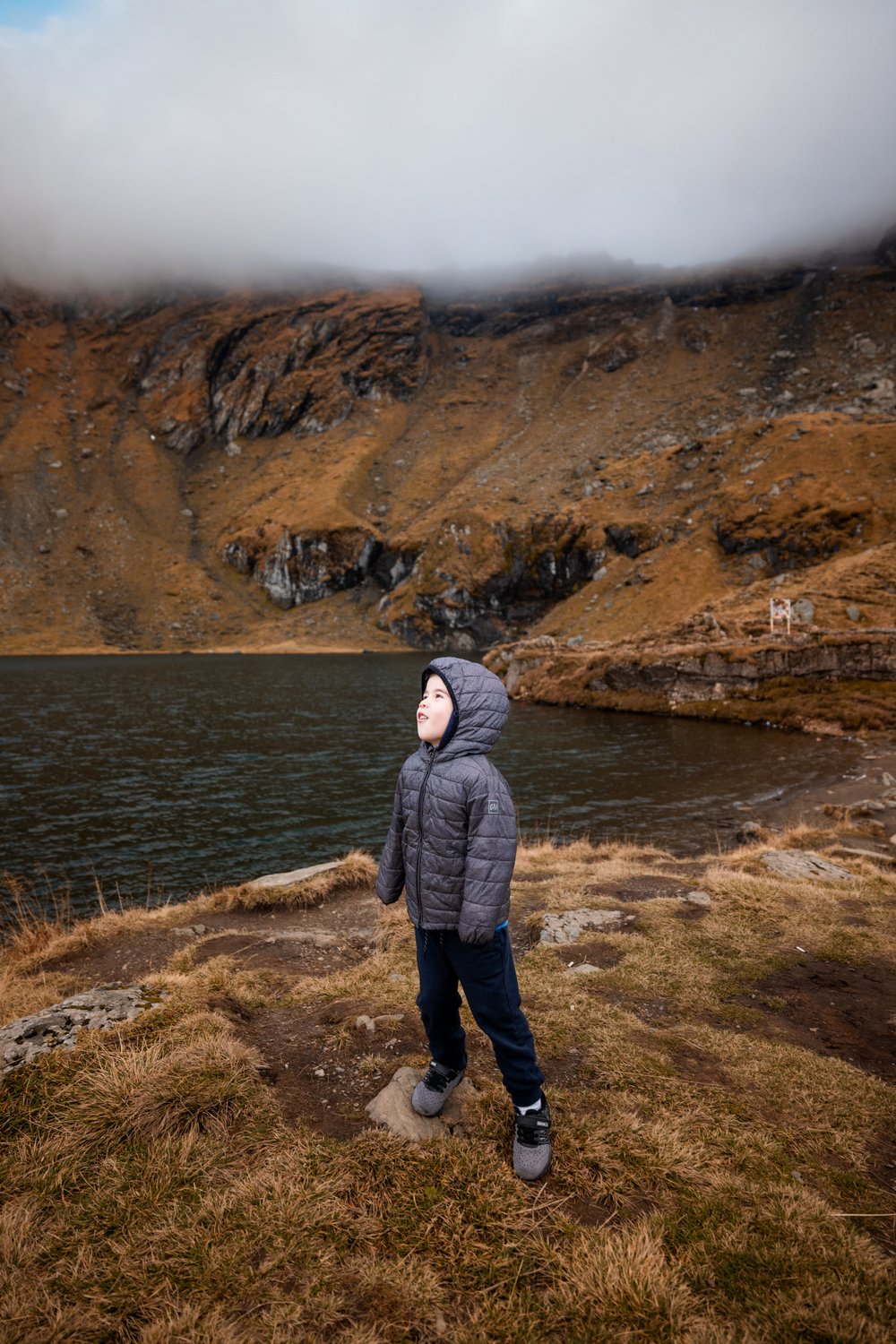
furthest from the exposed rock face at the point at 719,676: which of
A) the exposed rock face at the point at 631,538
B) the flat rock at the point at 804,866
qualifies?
the exposed rock face at the point at 631,538

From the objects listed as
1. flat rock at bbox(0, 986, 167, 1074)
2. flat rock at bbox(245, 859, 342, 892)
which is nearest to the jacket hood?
flat rock at bbox(0, 986, 167, 1074)

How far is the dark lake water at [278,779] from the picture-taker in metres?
17.7

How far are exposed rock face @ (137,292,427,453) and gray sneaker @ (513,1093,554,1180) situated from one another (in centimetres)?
17265

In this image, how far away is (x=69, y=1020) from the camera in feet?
18.5

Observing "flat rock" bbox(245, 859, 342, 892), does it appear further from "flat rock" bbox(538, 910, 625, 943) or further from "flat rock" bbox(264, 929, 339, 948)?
"flat rock" bbox(538, 910, 625, 943)

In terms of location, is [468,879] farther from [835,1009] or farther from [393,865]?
[835,1009]

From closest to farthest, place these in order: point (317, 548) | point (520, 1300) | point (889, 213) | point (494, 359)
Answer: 1. point (520, 1300)
2. point (317, 548)
3. point (889, 213)
4. point (494, 359)

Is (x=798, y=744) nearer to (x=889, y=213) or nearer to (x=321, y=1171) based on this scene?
(x=321, y=1171)

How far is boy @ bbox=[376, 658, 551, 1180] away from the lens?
4.23 metres

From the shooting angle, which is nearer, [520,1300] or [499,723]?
[520,1300]

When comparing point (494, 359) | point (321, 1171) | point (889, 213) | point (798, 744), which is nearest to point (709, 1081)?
point (321, 1171)

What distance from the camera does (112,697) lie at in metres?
48.8

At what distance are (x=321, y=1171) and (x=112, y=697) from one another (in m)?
51.9

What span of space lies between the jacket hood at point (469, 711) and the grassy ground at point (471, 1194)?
9.21 ft
